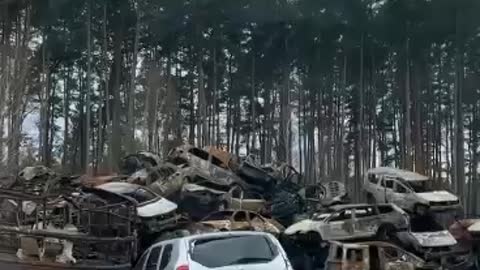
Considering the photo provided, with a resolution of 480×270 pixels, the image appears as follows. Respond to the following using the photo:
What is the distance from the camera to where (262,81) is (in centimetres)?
4803

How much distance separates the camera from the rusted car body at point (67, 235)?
14.0m

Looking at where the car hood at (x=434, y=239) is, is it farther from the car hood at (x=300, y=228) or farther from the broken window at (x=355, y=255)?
the broken window at (x=355, y=255)

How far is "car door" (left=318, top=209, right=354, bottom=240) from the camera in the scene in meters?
18.8

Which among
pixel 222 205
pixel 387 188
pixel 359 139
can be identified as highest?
pixel 359 139

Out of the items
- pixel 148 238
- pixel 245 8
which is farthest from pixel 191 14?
pixel 148 238

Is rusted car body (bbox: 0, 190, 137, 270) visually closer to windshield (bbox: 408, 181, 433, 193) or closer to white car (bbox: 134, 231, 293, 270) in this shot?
white car (bbox: 134, 231, 293, 270)

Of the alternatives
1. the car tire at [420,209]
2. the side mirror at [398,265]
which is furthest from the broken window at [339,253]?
the car tire at [420,209]

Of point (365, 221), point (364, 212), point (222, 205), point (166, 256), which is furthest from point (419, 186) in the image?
point (166, 256)

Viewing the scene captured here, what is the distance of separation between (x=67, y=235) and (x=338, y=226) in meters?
7.48

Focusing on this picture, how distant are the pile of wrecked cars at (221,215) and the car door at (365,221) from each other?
0.02 m

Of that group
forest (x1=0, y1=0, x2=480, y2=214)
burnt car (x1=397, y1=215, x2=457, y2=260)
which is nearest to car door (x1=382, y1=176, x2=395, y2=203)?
burnt car (x1=397, y1=215, x2=457, y2=260)

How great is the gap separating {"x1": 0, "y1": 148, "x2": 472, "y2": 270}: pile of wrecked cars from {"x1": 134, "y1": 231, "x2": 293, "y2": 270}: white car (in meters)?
0.77

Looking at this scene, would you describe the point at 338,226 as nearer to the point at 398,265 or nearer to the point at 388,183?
the point at 398,265

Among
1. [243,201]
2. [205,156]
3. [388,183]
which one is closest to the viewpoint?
[243,201]
